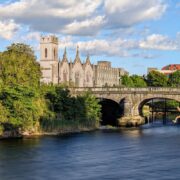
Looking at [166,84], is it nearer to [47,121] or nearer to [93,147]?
[47,121]

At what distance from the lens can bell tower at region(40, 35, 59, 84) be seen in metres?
120

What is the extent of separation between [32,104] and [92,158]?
18.2m

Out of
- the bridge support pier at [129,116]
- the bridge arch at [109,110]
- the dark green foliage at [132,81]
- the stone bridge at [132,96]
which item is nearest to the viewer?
the stone bridge at [132,96]

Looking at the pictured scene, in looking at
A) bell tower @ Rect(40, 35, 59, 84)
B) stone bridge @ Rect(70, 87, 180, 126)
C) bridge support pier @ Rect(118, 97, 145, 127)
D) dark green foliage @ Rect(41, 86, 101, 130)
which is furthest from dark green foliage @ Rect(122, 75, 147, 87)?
dark green foliage @ Rect(41, 86, 101, 130)

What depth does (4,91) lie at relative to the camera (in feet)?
205

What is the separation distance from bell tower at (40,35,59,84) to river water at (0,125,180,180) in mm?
54530

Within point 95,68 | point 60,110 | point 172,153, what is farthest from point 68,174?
point 95,68

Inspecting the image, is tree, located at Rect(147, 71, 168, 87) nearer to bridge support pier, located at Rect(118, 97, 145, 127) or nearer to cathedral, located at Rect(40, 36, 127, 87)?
cathedral, located at Rect(40, 36, 127, 87)

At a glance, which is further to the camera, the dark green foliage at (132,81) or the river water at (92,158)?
the dark green foliage at (132,81)

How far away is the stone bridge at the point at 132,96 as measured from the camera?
274 ft

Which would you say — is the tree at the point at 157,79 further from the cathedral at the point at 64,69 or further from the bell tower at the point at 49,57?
the bell tower at the point at 49,57

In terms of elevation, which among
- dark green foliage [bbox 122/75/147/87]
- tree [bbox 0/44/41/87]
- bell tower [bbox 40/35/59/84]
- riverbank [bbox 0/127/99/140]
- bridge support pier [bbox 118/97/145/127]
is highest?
bell tower [bbox 40/35/59/84]

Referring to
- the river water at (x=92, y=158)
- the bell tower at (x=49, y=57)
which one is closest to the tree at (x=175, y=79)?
the bell tower at (x=49, y=57)

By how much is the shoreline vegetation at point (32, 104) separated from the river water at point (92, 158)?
129 inches
